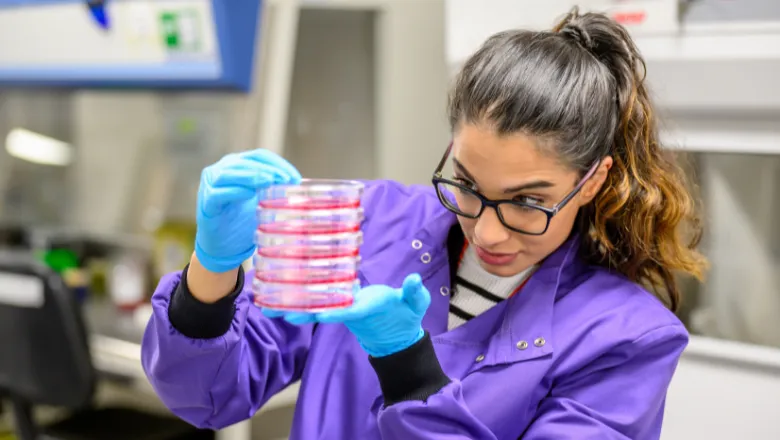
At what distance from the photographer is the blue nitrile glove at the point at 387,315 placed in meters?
0.90

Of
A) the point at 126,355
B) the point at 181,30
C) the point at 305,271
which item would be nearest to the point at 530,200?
the point at 305,271

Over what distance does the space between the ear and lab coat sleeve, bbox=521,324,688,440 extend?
211 millimetres

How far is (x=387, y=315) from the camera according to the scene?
93 cm

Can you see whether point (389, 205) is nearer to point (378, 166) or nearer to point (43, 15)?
point (378, 166)

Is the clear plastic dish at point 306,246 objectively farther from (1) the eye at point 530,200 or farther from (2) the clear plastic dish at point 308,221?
(1) the eye at point 530,200

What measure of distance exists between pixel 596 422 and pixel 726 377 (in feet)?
2.30

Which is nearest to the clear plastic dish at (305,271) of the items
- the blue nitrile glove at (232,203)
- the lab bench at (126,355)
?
the blue nitrile glove at (232,203)

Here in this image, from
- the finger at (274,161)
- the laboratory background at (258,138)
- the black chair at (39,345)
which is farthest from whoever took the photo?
the black chair at (39,345)

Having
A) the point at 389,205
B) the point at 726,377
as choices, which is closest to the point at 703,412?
the point at 726,377

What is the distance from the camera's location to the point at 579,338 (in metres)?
1.11

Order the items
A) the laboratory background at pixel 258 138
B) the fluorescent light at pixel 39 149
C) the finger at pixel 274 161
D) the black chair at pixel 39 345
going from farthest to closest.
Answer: the fluorescent light at pixel 39 149 < the black chair at pixel 39 345 < the laboratory background at pixel 258 138 < the finger at pixel 274 161

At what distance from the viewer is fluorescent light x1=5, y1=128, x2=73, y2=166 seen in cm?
306

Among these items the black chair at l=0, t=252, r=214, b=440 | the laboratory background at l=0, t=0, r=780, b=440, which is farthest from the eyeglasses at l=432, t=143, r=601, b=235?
the black chair at l=0, t=252, r=214, b=440

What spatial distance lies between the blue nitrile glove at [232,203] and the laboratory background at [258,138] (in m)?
0.83
